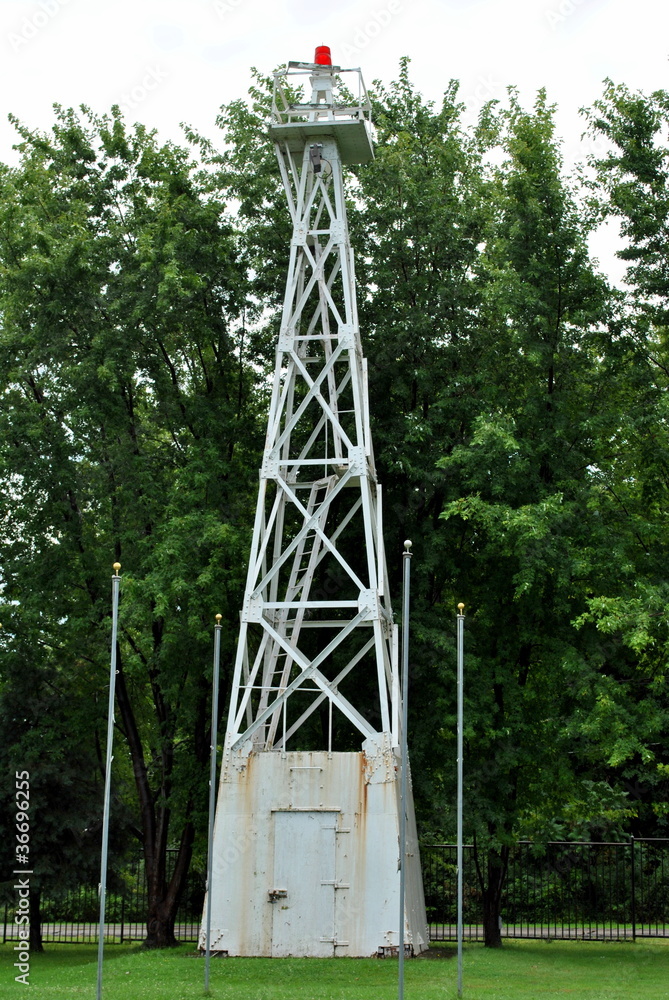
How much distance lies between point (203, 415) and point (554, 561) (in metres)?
8.68

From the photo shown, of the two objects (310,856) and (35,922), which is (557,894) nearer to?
(35,922)

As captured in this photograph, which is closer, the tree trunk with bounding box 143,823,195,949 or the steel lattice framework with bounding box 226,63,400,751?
the steel lattice framework with bounding box 226,63,400,751

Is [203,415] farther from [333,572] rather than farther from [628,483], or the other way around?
[628,483]

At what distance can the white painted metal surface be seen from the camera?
2042 cm

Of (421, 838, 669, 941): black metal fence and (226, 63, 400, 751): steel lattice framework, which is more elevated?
(226, 63, 400, 751): steel lattice framework

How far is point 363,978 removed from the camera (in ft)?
60.6

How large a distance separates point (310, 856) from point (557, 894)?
42.4 feet

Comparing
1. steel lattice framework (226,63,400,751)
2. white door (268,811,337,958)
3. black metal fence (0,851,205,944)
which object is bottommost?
black metal fence (0,851,205,944)

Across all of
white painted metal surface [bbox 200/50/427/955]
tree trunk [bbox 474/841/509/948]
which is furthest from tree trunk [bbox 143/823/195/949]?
tree trunk [bbox 474/841/509/948]

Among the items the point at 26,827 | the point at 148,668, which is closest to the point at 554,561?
the point at 148,668

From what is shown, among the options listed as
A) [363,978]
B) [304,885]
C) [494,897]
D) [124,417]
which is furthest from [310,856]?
[124,417]

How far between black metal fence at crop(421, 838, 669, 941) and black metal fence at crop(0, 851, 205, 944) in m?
5.97

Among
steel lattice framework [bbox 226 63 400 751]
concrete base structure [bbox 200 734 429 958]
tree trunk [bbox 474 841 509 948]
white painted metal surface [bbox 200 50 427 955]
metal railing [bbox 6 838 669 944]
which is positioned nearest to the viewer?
concrete base structure [bbox 200 734 429 958]

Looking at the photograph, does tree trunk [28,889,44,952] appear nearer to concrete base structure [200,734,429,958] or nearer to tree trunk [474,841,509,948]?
concrete base structure [200,734,429,958]
